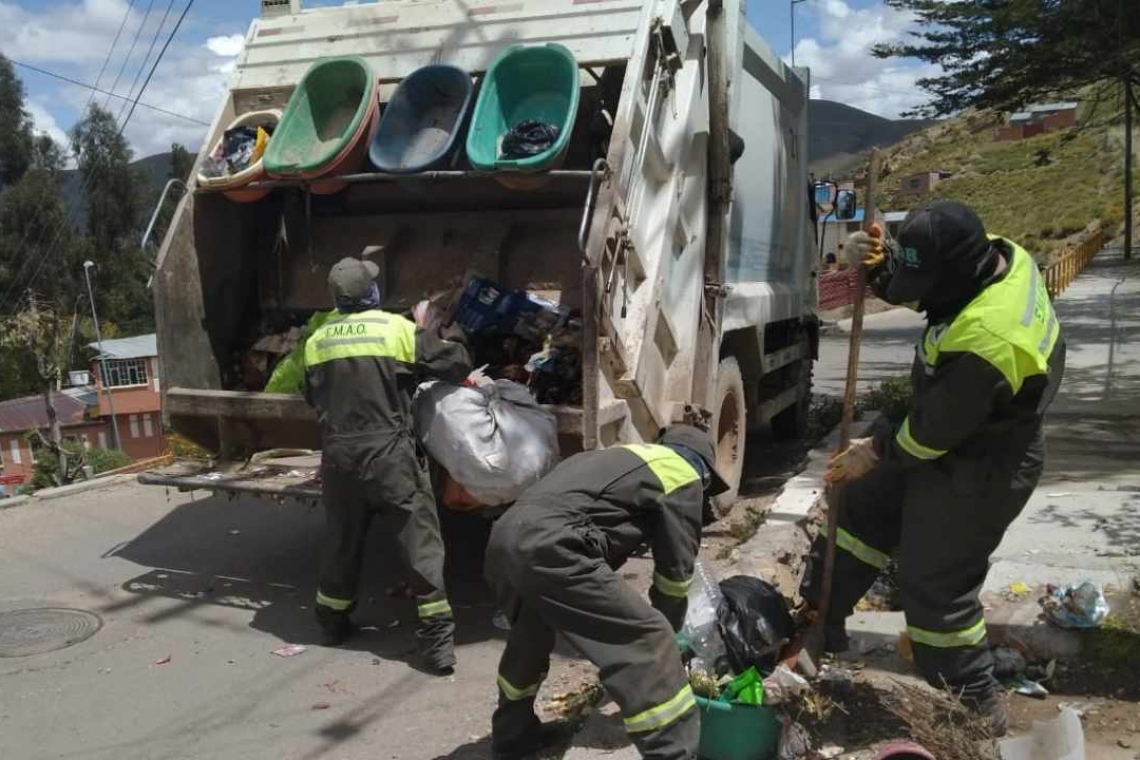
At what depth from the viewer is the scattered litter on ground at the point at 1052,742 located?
2506mm


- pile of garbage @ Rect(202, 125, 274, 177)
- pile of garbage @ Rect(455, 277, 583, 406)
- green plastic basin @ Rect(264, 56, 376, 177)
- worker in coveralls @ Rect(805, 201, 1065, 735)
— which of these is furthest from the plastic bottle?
pile of garbage @ Rect(202, 125, 274, 177)

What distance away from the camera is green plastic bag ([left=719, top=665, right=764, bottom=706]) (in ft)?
9.09

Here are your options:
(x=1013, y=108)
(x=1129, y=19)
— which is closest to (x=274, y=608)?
(x=1129, y=19)

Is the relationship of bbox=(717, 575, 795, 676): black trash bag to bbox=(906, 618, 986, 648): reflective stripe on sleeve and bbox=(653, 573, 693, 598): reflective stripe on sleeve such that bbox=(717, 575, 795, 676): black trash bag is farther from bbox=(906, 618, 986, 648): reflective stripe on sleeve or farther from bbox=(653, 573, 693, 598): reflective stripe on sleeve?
bbox=(906, 618, 986, 648): reflective stripe on sleeve

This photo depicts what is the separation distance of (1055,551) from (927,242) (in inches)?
79.9

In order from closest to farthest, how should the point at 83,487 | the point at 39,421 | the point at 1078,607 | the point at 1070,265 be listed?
the point at 1078,607, the point at 83,487, the point at 1070,265, the point at 39,421

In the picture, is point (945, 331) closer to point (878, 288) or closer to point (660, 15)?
point (878, 288)

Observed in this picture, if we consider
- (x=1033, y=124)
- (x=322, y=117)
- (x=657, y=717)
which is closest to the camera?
(x=657, y=717)

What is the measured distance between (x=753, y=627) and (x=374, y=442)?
1.60 m

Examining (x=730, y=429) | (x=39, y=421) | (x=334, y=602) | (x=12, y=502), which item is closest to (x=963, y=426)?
(x=334, y=602)

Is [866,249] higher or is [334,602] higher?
[866,249]

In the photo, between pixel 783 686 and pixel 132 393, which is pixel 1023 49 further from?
pixel 132 393

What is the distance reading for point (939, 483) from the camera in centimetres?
288

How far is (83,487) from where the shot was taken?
22.5 ft
